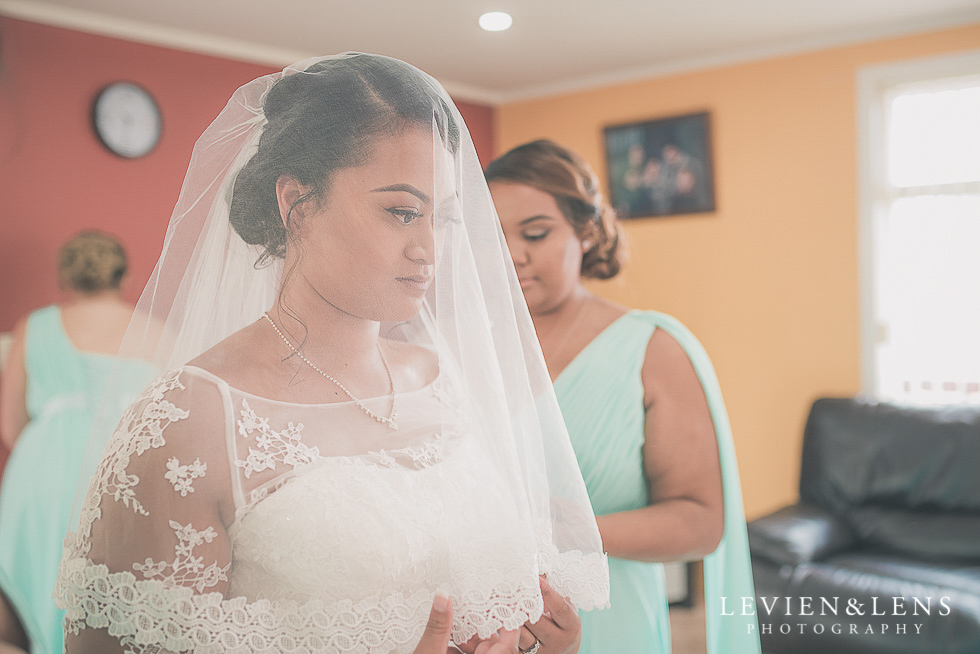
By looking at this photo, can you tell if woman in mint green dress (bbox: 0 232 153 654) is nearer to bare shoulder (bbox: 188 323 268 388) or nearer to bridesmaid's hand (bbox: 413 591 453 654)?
bare shoulder (bbox: 188 323 268 388)

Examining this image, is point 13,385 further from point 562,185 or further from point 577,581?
point 577,581

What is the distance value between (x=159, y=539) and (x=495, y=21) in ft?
9.12

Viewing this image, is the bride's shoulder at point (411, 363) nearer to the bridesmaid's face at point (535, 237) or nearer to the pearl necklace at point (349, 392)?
the pearl necklace at point (349, 392)

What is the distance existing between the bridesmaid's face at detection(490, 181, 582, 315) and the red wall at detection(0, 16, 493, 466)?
172 centimetres

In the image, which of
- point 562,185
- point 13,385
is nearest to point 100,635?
point 562,185

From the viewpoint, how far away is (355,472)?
848mm

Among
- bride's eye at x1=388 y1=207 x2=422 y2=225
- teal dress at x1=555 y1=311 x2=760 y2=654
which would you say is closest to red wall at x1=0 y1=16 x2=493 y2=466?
teal dress at x1=555 y1=311 x2=760 y2=654

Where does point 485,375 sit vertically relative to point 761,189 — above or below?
below

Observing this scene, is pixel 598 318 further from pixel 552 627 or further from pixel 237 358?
pixel 237 358

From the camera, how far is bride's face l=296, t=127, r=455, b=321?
0.83 meters

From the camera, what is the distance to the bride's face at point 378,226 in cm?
83

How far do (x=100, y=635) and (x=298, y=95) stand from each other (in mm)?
620

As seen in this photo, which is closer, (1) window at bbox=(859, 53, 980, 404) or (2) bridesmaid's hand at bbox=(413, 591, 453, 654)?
(2) bridesmaid's hand at bbox=(413, 591, 453, 654)

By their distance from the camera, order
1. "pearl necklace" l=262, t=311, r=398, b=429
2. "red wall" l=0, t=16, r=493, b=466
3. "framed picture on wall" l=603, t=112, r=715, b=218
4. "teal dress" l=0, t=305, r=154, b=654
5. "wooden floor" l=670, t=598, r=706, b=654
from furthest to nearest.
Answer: "framed picture on wall" l=603, t=112, r=715, b=218 → "wooden floor" l=670, t=598, r=706, b=654 → "red wall" l=0, t=16, r=493, b=466 → "teal dress" l=0, t=305, r=154, b=654 → "pearl necklace" l=262, t=311, r=398, b=429
